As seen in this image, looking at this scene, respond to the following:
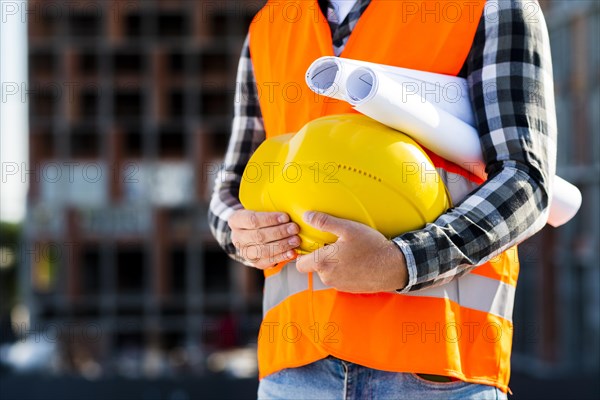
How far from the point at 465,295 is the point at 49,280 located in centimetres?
1798

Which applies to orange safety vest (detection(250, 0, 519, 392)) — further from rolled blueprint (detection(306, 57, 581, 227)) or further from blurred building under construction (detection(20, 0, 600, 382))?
blurred building under construction (detection(20, 0, 600, 382))

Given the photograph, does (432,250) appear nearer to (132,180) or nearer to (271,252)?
(271,252)

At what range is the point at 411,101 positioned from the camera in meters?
1.18

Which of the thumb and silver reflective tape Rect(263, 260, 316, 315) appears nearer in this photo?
the thumb

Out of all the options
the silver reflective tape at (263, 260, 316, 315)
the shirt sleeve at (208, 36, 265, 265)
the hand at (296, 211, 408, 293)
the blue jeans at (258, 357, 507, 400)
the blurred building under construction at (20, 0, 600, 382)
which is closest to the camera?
the hand at (296, 211, 408, 293)

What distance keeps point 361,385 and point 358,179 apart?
1.05 ft

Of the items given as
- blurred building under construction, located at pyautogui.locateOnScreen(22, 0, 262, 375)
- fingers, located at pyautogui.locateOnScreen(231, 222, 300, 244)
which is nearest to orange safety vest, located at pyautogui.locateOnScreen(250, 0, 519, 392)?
fingers, located at pyautogui.locateOnScreen(231, 222, 300, 244)

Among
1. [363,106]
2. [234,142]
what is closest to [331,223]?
[363,106]

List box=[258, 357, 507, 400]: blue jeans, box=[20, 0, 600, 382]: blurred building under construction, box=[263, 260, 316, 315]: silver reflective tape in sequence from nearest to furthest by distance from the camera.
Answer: box=[258, 357, 507, 400]: blue jeans → box=[263, 260, 316, 315]: silver reflective tape → box=[20, 0, 600, 382]: blurred building under construction

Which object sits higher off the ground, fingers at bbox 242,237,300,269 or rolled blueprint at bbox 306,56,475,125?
rolled blueprint at bbox 306,56,475,125

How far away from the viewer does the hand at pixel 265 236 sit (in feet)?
3.87

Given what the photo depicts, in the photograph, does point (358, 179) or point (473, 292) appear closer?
point (358, 179)

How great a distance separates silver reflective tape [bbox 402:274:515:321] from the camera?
1.21 meters

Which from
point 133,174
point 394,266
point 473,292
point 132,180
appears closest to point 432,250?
point 394,266
